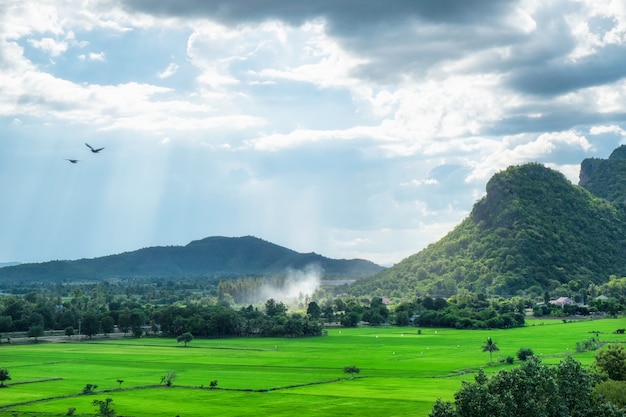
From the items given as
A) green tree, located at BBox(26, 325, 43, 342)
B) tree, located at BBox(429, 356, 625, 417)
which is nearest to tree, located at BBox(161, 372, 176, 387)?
tree, located at BBox(429, 356, 625, 417)

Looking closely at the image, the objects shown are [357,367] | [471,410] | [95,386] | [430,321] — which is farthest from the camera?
[430,321]

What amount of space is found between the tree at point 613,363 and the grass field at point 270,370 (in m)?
13.4

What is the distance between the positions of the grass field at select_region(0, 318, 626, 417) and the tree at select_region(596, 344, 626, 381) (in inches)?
530

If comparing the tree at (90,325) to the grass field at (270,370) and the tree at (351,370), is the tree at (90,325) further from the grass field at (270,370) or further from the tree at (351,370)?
the tree at (351,370)

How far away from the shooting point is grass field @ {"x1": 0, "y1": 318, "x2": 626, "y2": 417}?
231ft

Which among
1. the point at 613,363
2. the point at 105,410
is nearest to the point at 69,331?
the point at 105,410

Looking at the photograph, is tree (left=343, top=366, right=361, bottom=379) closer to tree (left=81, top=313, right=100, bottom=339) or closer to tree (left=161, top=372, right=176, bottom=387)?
tree (left=161, top=372, right=176, bottom=387)

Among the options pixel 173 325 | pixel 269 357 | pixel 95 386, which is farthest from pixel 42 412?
pixel 173 325

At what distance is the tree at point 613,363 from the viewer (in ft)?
219

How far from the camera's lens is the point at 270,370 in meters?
96.2

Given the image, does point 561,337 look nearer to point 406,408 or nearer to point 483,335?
point 483,335

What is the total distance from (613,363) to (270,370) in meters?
42.8

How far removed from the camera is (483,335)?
141625mm

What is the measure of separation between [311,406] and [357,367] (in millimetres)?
27210
